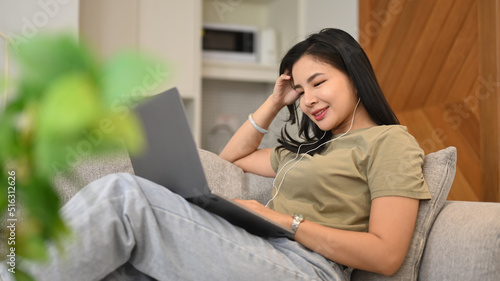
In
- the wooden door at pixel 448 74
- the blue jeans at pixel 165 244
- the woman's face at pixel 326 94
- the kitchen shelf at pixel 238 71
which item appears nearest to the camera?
the blue jeans at pixel 165 244

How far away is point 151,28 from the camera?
3.13 metres

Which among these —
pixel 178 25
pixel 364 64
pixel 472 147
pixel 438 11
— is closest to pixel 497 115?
pixel 472 147

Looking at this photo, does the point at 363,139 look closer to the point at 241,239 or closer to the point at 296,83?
the point at 296,83

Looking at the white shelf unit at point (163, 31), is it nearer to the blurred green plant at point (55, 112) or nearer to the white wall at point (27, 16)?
the white wall at point (27, 16)

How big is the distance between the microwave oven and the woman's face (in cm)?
206

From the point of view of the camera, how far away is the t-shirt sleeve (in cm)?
110

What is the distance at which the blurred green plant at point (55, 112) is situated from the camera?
0.69ft

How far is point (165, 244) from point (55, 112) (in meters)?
0.79

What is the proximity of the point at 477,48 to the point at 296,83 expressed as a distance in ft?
3.32

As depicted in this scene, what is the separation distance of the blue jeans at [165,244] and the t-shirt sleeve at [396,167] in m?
0.21

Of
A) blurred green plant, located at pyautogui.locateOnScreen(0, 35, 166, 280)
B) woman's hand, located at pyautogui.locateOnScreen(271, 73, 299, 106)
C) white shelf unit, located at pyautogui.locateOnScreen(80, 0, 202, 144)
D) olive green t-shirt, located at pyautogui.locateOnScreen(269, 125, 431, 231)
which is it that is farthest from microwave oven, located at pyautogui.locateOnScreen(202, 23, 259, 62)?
blurred green plant, located at pyautogui.locateOnScreen(0, 35, 166, 280)

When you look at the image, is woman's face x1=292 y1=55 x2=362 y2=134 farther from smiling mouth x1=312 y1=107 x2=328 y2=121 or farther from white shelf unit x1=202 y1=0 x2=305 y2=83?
white shelf unit x1=202 y1=0 x2=305 y2=83

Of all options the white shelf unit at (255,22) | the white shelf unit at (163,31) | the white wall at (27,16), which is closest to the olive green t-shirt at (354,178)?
the white wall at (27,16)

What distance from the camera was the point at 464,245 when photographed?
1000 millimetres
